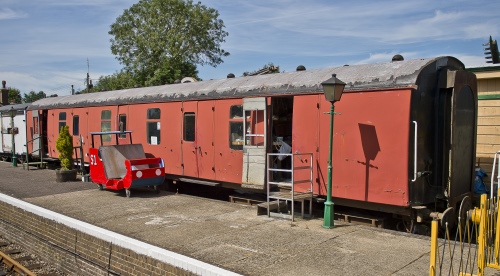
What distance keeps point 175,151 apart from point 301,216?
4765mm

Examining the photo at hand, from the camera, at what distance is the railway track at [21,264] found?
8.82 m

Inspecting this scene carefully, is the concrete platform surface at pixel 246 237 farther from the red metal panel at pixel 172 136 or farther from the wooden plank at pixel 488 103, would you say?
the wooden plank at pixel 488 103

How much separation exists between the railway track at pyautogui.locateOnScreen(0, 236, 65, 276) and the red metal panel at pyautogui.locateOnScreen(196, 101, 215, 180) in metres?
4.01

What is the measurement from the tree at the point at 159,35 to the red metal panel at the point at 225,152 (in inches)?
952

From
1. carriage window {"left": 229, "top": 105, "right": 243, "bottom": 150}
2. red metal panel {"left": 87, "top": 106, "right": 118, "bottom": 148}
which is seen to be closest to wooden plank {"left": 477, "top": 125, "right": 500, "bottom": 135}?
carriage window {"left": 229, "top": 105, "right": 243, "bottom": 150}

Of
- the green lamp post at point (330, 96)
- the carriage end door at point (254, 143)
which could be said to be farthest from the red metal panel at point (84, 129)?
the green lamp post at point (330, 96)

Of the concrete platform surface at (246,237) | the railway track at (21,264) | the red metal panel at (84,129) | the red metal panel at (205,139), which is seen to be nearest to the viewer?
the concrete platform surface at (246,237)

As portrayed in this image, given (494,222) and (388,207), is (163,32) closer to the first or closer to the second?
(388,207)

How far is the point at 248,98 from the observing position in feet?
31.7

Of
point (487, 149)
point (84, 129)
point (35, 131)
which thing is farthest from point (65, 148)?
point (487, 149)

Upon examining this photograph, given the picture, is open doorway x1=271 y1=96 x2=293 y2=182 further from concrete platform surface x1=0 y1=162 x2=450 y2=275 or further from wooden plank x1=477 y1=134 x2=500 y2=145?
wooden plank x1=477 y1=134 x2=500 y2=145

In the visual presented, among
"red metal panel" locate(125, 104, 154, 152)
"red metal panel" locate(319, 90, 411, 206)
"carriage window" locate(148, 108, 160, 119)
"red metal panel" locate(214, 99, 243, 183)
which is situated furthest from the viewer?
"red metal panel" locate(125, 104, 154, 152)

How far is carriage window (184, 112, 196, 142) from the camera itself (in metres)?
11.3

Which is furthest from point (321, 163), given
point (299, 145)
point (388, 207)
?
point (388, 207)
